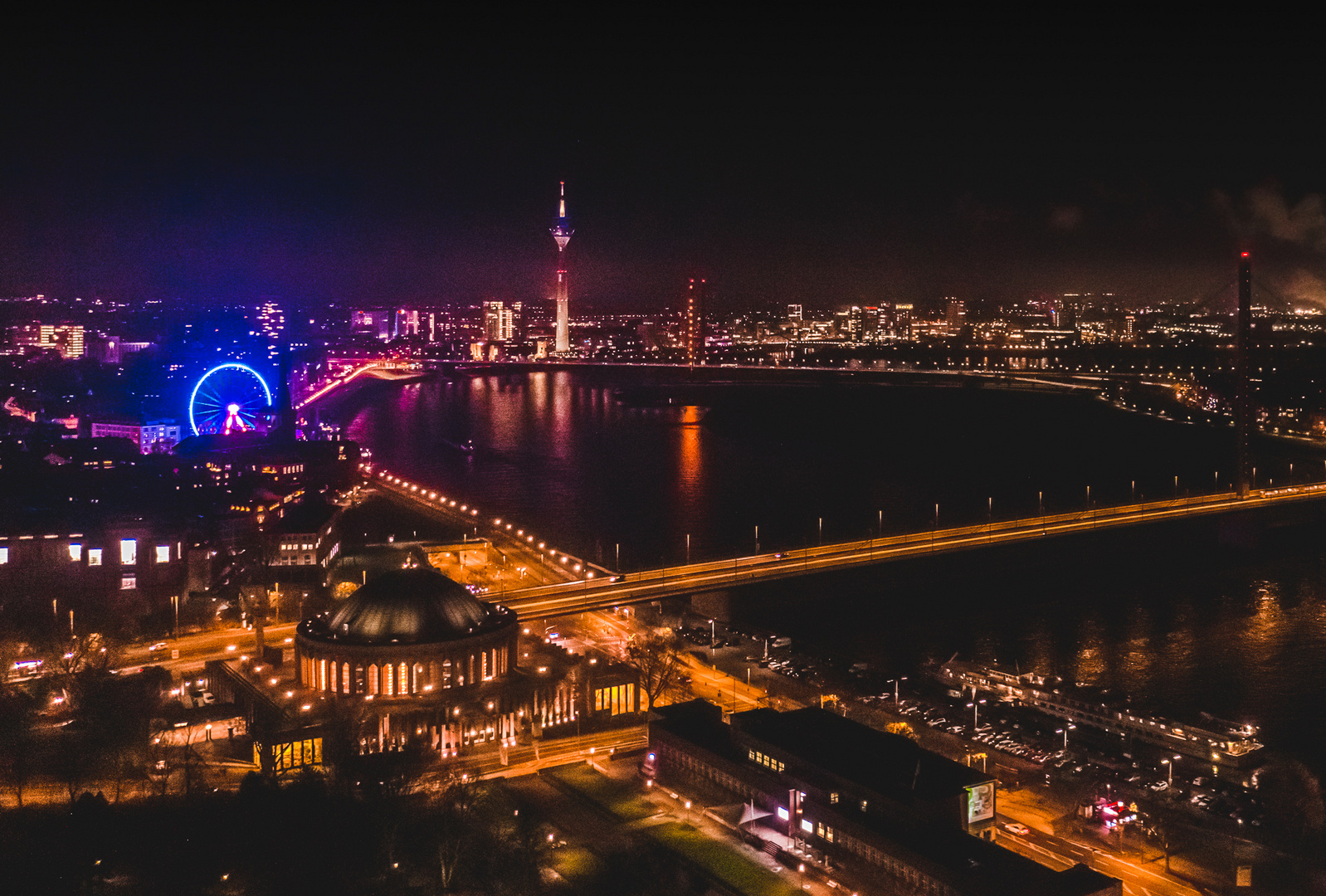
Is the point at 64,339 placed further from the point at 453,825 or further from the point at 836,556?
the point at 453,825

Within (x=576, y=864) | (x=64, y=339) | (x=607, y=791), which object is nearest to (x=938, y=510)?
(x=607, y=791)

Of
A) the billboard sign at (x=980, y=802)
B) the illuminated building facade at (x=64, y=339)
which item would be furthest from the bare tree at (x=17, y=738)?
the illuminated building facade at (x=64, y=339)

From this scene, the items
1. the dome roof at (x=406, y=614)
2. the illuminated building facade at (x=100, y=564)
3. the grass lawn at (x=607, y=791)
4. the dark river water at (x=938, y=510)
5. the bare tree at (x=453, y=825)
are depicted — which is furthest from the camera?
the illuminated building facade at (x=100, y=564)

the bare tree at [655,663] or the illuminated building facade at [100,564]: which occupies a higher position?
the illuminated building facade at [100,564]

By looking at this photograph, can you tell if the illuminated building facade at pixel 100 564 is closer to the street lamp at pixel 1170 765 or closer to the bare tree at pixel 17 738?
the bare tree at pixel 17 738

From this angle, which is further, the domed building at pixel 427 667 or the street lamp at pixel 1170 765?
the domed building at pixel 427 667

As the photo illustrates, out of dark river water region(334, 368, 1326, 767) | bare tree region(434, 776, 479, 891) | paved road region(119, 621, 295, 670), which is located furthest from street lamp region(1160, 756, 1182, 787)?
paved road region(119, 621, 295, 670)

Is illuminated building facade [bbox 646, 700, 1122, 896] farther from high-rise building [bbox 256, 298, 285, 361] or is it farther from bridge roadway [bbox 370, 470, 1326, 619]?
high-rise building [bbox 256, 298, 285, 361]
